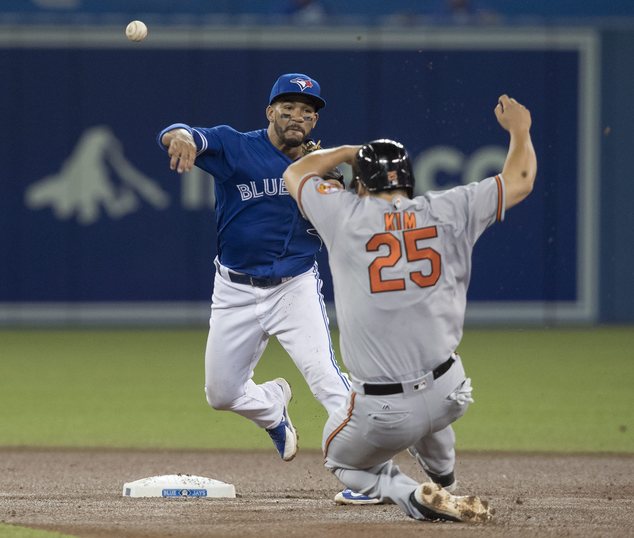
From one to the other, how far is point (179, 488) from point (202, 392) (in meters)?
4.53

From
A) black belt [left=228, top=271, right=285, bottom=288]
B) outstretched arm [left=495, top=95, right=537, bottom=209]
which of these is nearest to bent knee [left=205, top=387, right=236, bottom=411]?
black belt [left=228, top=271, right=285, bottom=288]

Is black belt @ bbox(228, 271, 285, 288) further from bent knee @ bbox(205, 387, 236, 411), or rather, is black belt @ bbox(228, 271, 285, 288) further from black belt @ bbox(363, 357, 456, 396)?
black belt @ bbox(363, 357, 456, 396)

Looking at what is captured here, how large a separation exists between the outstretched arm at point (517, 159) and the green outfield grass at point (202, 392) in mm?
3467

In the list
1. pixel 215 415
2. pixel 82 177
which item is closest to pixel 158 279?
pixel 82 177

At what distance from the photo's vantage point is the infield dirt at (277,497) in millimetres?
5578

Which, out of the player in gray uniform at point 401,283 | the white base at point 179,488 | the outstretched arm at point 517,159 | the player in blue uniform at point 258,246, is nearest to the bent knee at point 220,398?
the player in blue uniform at point 258,246

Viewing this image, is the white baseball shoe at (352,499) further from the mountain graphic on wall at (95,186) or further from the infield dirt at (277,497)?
the mountain graphic on wall at (95,186)

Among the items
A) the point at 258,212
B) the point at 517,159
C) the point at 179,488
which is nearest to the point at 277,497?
the point at 179,488

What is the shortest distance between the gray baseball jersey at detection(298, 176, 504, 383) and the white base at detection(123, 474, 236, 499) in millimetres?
1518

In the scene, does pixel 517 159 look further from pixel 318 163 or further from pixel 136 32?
pixel 136 32

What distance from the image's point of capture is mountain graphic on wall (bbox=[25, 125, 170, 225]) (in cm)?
1587

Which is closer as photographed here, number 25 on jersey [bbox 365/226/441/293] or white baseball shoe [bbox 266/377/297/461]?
number 25 on jersey [bbox 365/226/441/293]

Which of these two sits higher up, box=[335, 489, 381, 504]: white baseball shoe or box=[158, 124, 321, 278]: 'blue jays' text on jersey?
box=[158, 124, 321, 278]: 'blue jays' text on jersey

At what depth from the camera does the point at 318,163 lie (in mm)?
5586
